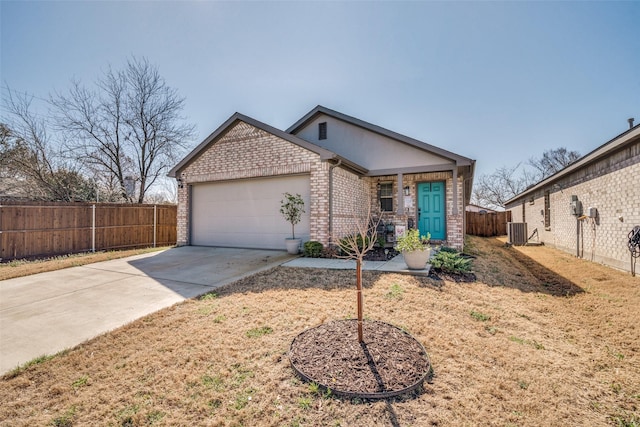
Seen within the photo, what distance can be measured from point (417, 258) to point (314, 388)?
423 cm

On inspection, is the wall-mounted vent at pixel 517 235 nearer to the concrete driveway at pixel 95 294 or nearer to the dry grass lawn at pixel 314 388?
the dry grass lawn at pixel 314 388

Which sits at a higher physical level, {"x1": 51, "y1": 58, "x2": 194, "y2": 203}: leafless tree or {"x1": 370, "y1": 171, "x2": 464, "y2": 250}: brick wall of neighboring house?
{"x1": 51, "y1": 58, "x2": 194, "y2": 203}: leafless tree

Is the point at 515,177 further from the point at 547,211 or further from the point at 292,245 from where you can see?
the point at 292,245

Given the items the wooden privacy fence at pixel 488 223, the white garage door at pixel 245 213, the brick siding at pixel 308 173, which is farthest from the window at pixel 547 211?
the white garage door at pixel 245 213

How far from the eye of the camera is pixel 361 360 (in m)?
2.75

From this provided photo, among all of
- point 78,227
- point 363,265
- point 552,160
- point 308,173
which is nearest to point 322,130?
point 308,173

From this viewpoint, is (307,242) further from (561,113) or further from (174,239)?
(561,113)

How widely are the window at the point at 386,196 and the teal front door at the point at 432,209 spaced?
1079 mm

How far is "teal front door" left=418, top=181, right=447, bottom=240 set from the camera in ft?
34.2

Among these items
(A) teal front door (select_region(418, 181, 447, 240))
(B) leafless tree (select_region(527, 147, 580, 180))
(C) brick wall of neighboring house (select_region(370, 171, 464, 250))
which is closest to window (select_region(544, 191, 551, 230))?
(C) brick wall of neighboring house (select_region(370, 171, 464, 250))

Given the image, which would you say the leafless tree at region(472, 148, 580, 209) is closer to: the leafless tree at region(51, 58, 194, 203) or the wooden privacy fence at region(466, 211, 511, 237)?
the wooden privacy fence at region(466, 211, 511, 237)

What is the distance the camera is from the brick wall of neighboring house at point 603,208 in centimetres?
640

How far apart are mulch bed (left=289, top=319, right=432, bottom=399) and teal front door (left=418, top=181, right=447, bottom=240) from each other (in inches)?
311

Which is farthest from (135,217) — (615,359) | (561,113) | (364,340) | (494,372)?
(561,113)
